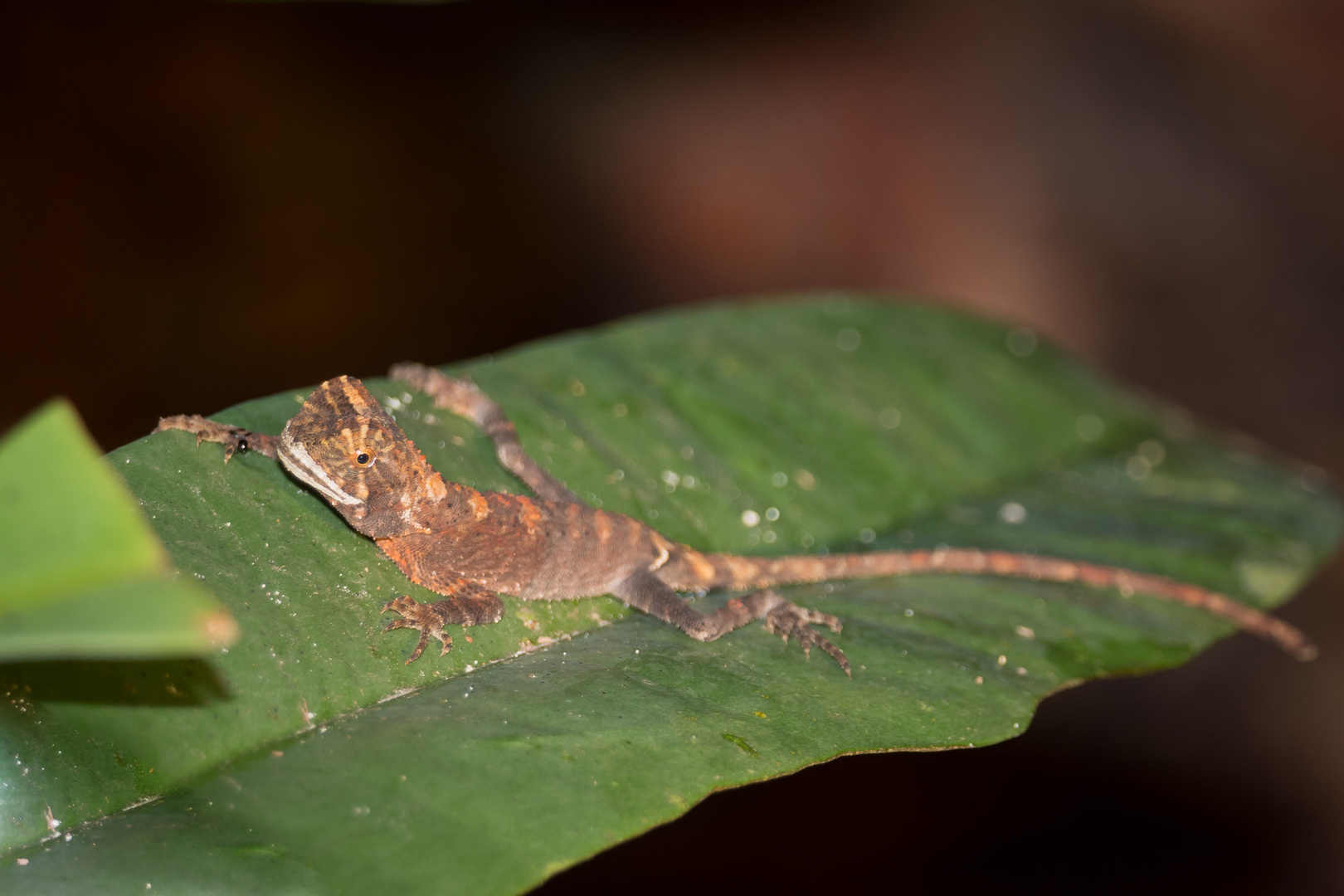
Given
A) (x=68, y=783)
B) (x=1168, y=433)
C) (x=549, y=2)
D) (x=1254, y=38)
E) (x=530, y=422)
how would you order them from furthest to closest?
(x=549, y=2), (x=1254, y=38), (x=1168, y=433), (x=530, y=422), (x=68, y=783)

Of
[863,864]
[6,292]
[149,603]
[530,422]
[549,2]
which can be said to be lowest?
[863,864]

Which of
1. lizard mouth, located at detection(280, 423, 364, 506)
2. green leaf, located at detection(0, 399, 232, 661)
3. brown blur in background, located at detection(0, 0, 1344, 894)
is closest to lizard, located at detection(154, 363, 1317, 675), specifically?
lizard mouth, located at detection(280, 423, 364, 506)

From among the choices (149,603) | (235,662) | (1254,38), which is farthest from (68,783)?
(1254,38)

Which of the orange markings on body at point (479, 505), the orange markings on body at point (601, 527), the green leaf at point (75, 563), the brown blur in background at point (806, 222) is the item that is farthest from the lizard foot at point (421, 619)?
the brown blur in background at point (806, 222)

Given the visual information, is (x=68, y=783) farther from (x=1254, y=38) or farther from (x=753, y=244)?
(x=1254, y=38)

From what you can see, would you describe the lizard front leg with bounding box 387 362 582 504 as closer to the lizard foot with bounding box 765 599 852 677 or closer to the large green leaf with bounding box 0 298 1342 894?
the large green leaf with bounding box 0 298 1342 894

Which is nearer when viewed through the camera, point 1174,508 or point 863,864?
point 1174,508

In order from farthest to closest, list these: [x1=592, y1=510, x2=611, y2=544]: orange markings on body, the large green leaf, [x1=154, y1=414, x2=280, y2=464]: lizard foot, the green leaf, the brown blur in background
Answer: the brown blur in background, [x1=592, y1=510, x2=611, y2=544]: orange markings on body, [x1=154, y1=414, x2=280, y2=464]: lizard foot, the large green leaf, the green leaf
